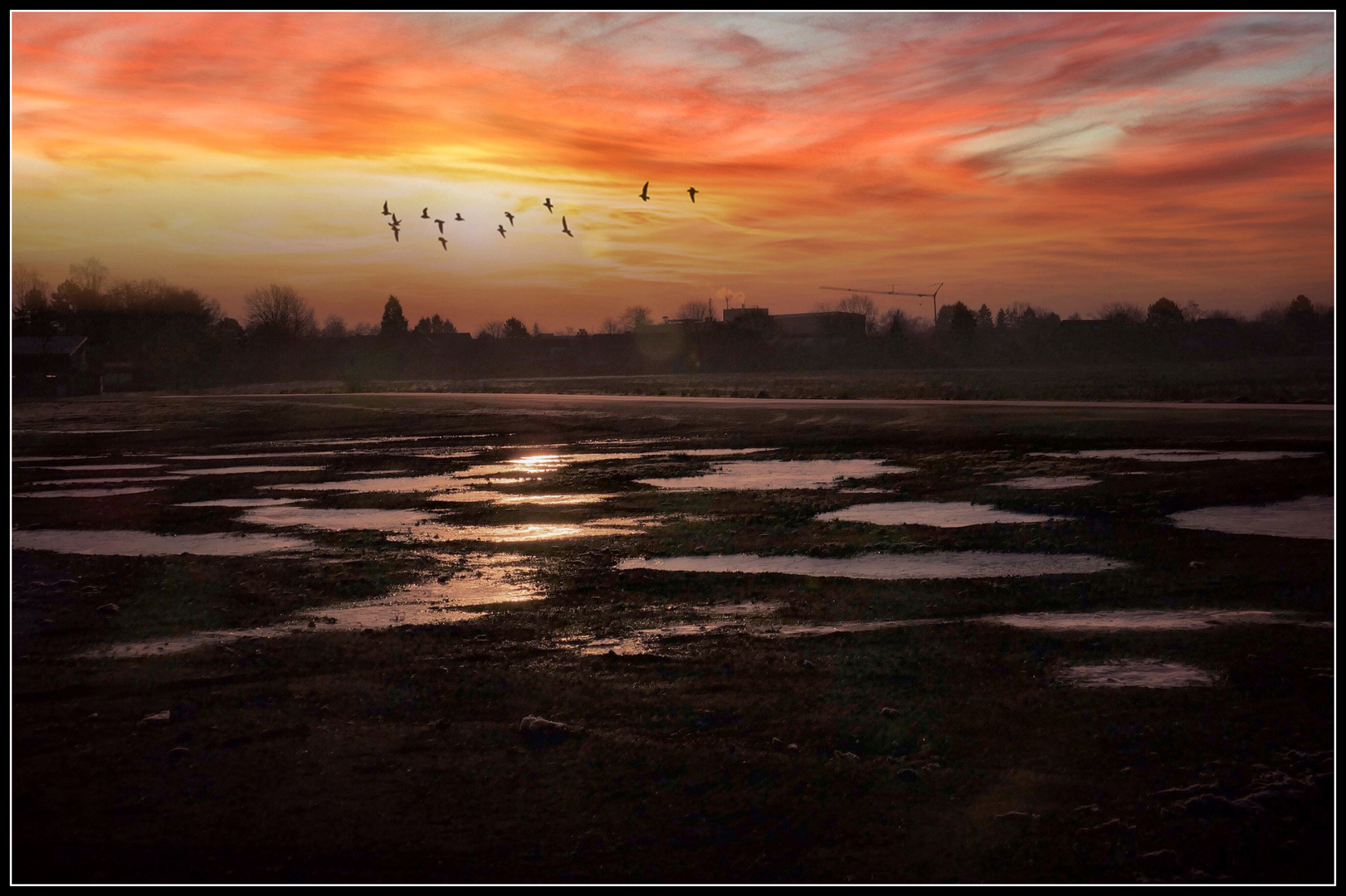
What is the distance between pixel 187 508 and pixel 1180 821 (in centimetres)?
1485

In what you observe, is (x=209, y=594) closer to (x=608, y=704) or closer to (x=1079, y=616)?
(x=608, y=704)

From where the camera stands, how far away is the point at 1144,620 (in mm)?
8398

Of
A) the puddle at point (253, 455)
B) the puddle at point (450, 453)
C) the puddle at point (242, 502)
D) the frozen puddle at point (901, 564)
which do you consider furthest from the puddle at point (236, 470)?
the frozen puddle at point (901, 564)

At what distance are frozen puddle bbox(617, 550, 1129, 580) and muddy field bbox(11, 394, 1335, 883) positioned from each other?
0.22ft

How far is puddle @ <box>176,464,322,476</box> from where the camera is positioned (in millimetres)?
21945

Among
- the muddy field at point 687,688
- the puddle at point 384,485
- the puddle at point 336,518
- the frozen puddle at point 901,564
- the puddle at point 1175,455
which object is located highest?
the puddle at point 1175,455

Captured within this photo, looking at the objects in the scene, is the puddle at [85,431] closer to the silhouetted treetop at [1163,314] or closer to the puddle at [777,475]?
the puddle at [777,475]

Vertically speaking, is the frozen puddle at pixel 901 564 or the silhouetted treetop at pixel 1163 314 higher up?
the silhouetted treetop at pixel 1163 314

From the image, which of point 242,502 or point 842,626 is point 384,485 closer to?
point 242,502

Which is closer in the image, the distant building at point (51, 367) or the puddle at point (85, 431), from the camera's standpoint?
the puddle at point (85, 431)

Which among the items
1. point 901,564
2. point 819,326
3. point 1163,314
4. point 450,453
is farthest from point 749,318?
point 901,564

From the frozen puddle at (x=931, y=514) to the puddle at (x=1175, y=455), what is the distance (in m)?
6.66

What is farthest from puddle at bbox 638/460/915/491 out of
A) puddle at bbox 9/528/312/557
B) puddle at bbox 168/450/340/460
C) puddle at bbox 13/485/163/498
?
puddle at bbox 168/450/340/460

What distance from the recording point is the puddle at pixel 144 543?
1239 cm
